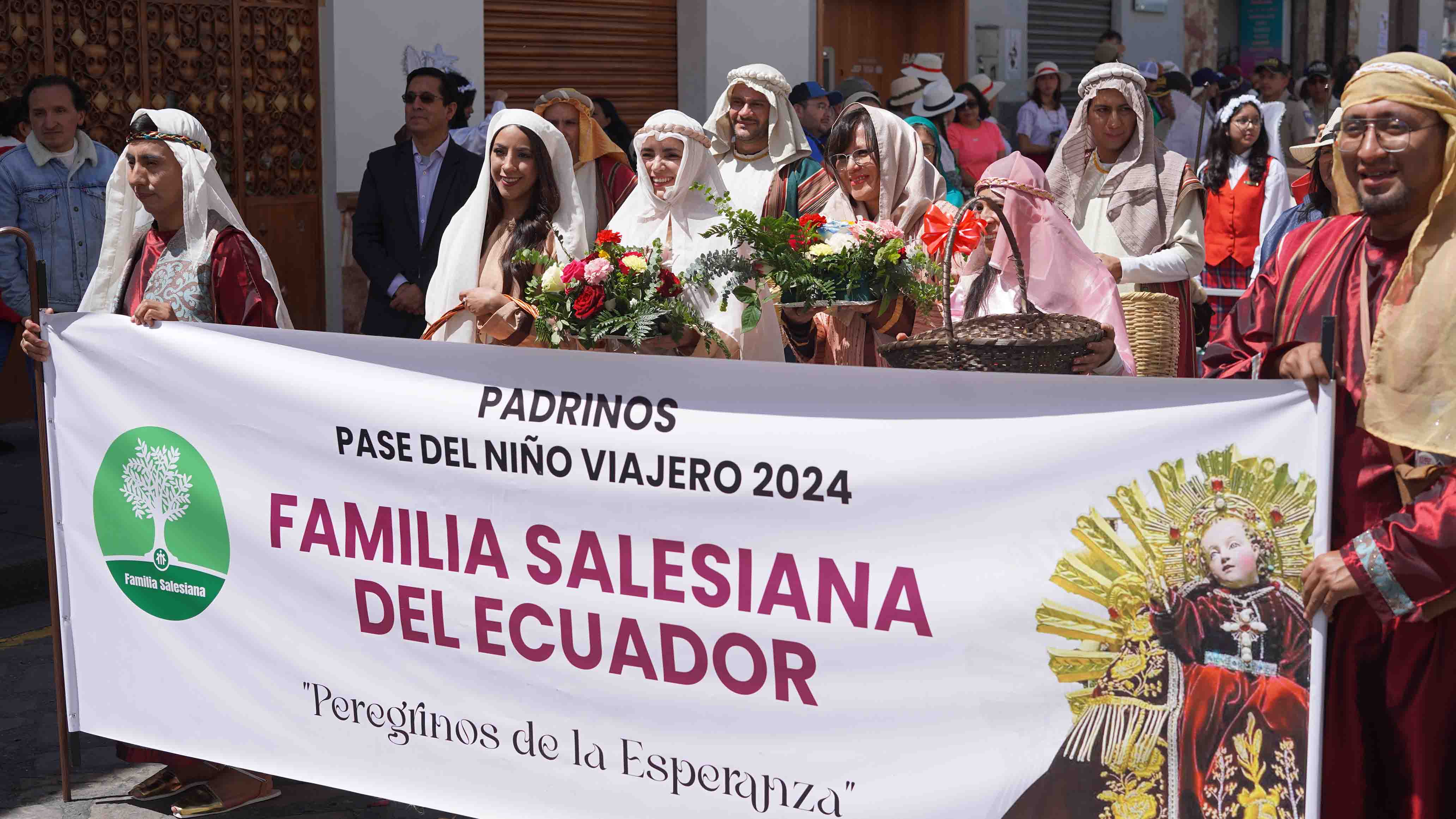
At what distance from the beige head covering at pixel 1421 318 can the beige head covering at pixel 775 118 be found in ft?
10.5

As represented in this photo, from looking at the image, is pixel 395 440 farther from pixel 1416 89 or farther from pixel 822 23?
pixel 822 23

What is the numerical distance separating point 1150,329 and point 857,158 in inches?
45.2

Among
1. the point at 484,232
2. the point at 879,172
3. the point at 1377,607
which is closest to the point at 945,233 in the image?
the point at 879,172

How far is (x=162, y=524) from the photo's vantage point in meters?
4.24

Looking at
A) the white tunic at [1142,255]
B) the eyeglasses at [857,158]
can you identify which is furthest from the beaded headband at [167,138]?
the white tunic at [1142,255]

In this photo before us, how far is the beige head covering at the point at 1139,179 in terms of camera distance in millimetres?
5977

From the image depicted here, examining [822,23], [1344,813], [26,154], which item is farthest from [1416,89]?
[822,23]

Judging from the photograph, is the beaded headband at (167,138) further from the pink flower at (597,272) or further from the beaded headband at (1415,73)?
the beaded headband at (1415,73)

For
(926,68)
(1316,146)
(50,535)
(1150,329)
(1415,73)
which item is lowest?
(50,535)

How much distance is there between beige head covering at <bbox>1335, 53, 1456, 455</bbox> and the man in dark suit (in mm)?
5150

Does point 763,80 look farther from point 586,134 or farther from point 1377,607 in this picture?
point 1377,607

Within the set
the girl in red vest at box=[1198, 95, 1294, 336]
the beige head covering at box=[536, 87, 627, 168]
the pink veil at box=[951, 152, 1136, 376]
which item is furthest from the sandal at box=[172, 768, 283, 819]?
the girl in red vest at box=[1198, 95, 1294, 336]

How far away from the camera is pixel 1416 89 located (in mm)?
2994

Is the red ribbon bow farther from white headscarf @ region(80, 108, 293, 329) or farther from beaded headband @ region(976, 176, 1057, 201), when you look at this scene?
white headscarf @ region(80, 108, 293, 329)
